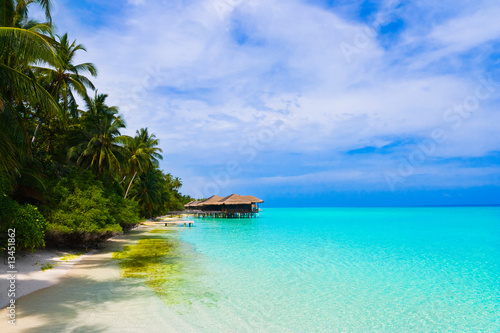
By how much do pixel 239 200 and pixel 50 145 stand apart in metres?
34.4

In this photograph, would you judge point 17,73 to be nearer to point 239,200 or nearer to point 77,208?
point 77,208

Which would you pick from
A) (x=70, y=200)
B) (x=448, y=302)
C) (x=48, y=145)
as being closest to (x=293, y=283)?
(x=448, y=302)

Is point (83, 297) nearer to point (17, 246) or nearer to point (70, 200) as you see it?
point (17, 246)

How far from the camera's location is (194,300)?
Result: 797cm

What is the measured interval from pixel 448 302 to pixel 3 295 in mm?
11459

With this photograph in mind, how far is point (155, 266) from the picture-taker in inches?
468

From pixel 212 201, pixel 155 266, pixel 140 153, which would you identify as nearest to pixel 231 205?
pixel 212 201

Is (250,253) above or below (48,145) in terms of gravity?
below

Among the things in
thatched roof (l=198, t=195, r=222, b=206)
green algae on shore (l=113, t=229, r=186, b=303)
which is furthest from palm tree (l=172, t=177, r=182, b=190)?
green algae on shore (l=113, t=229, r=186, b=303)

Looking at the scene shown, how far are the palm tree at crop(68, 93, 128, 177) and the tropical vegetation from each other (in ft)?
0.17

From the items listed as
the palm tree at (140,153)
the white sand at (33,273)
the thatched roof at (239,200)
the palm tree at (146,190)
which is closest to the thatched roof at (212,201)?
the thatched roof at (239,200)

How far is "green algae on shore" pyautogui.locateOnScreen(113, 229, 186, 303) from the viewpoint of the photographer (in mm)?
8930

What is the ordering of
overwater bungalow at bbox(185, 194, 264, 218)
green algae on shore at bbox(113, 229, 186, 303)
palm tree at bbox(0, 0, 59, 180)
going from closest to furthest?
palm tree at bbox(0, 0, 59, 180)
green algae on shore at bbox(113, 229, 186, 303)
overwater bungalow at bbox(185, 194, 264, 218)

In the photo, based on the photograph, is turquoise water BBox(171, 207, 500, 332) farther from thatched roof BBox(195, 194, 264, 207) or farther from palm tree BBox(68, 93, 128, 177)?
thatched roof BBox(195, 194, 264, 207)
